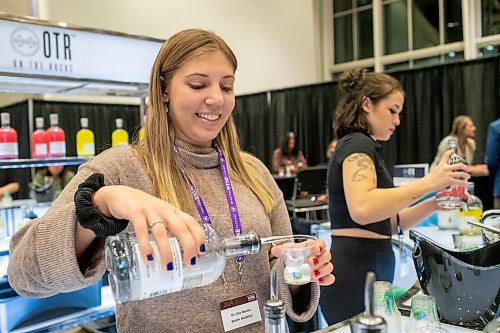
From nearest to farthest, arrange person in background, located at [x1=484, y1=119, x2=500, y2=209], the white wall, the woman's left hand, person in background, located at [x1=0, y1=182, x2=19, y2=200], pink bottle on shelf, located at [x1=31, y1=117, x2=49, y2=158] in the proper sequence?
the woman's left hand, pink bottle on shelf, located at [x1=31, y1=117, x2=49, y2=158], person in background, located at [x1=0, y1=182, x2=19, y2=200], person in background, located at [x1=484, y1=119, x2=500, y2=209], the white wall

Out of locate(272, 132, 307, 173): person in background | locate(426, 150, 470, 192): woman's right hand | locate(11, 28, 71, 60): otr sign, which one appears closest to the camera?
locate(426, 150, 470, 192): woman's right hand

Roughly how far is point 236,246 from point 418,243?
553 millimetres

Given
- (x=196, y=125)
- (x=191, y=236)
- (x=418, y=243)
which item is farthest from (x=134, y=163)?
(x=418, y=243)

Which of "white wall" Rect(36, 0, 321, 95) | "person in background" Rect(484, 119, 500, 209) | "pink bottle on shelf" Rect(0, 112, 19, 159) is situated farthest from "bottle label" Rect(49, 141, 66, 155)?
"white wall" Rect(36, 0, 321, 95)

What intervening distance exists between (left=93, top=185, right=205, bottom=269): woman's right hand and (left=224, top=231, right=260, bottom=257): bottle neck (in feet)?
0.49

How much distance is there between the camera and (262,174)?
1304 millimetres

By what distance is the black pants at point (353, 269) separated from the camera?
1.80 m

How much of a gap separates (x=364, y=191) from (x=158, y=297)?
89cm

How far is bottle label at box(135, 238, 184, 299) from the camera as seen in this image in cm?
68

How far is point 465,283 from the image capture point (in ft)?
3.63

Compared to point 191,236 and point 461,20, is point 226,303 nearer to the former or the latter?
point 191,236

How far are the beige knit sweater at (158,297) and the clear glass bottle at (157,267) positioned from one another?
3.4 inches

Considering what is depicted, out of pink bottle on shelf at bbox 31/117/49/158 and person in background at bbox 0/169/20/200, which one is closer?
pink bottle on shelf at bbox 31/117/49/158

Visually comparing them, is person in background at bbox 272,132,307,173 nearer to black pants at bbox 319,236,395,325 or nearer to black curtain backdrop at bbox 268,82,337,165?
black curtain backdrop at bbox 268,82,337,165
